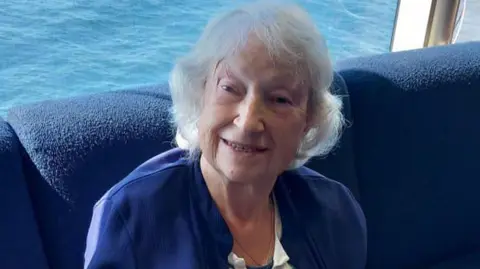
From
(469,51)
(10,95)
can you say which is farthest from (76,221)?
(469,51)

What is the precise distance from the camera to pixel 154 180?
4.38 feet

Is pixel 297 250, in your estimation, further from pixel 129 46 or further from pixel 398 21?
pixel 398 21

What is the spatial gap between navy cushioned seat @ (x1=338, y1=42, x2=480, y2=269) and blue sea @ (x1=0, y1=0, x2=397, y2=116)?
28 centimetres

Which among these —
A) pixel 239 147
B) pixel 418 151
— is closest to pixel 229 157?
pixel 239 147

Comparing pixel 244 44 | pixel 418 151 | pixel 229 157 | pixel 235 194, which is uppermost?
pixel 244 44

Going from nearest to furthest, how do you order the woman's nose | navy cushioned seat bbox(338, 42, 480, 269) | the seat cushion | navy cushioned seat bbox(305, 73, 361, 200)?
the woman's nose → the seat cushion → navy cushioned seat bbox(305, 73, 361, 200) → navy cushioned seat bbox(338, 42, 480, 269)

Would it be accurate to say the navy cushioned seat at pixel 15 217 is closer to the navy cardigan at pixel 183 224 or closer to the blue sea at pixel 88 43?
the navy cardigan at pixel 183 224

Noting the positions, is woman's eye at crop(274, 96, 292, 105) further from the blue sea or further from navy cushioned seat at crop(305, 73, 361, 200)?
the blue sea

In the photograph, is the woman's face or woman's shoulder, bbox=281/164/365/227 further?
woman's shoulder, bbox=281/164/365/227

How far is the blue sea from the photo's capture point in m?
1.97

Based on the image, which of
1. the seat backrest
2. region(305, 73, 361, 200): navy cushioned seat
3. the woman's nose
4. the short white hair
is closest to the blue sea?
region(305, 73, 361, 200): navy cushioned seat

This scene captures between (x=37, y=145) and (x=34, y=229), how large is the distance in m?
0.17

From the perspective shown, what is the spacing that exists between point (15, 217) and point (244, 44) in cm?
56

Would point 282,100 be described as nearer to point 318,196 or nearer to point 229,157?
point 229,157
